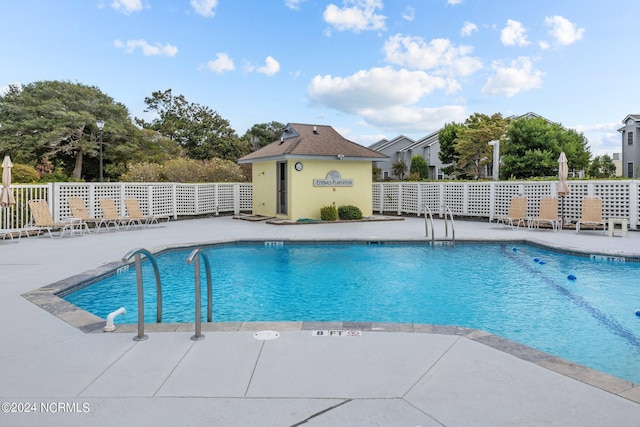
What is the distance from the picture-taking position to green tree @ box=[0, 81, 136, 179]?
92.9ft

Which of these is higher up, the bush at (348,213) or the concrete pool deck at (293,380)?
the bush at (348,213)

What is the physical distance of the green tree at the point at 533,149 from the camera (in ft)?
78.7

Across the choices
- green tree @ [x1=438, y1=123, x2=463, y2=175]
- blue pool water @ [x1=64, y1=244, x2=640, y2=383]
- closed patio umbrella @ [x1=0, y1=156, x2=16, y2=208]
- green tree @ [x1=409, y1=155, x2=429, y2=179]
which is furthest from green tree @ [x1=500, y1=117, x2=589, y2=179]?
closed patio umbrella @ [x1=0, y1=156, x2=16, y2=208]

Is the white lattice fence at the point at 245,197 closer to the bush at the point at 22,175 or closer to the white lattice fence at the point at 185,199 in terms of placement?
the white lattice fence at the point at 185,199

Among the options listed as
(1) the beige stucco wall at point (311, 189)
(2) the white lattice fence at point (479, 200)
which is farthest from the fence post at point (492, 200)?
(1) the beige stucco wall at point (311, 189)

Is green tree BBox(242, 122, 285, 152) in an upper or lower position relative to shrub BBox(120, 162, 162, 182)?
upper

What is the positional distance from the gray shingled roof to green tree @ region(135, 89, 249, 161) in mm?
18402

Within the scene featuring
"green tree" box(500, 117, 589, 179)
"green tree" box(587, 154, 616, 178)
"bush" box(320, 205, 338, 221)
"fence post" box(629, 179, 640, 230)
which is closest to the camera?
"fence post" box(629, 179, 640, 230)

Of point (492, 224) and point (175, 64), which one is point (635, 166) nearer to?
point (492, 224)

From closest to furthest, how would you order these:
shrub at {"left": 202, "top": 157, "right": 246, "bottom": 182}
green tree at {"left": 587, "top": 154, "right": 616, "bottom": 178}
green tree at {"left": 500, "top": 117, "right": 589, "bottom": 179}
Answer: shrub at {"left": 202, "top": 157, "right": 246, "bottom": 182}, green tree at {"left": 500, "top": 117, "right": 589, "bottom": 179}, green tree at {"left": 587, "top": 154, "right": 616, "bottom": 178}

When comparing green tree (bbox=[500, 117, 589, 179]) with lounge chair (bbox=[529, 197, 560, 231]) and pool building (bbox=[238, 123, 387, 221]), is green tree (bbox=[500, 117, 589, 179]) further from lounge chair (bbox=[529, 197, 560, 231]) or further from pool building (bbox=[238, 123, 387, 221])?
pool building (bbox=[238, 123, 387, 221])

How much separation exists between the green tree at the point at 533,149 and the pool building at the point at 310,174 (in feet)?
37.6

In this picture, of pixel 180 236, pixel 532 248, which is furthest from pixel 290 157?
pixel 532 248

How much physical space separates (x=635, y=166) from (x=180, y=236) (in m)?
28.5
